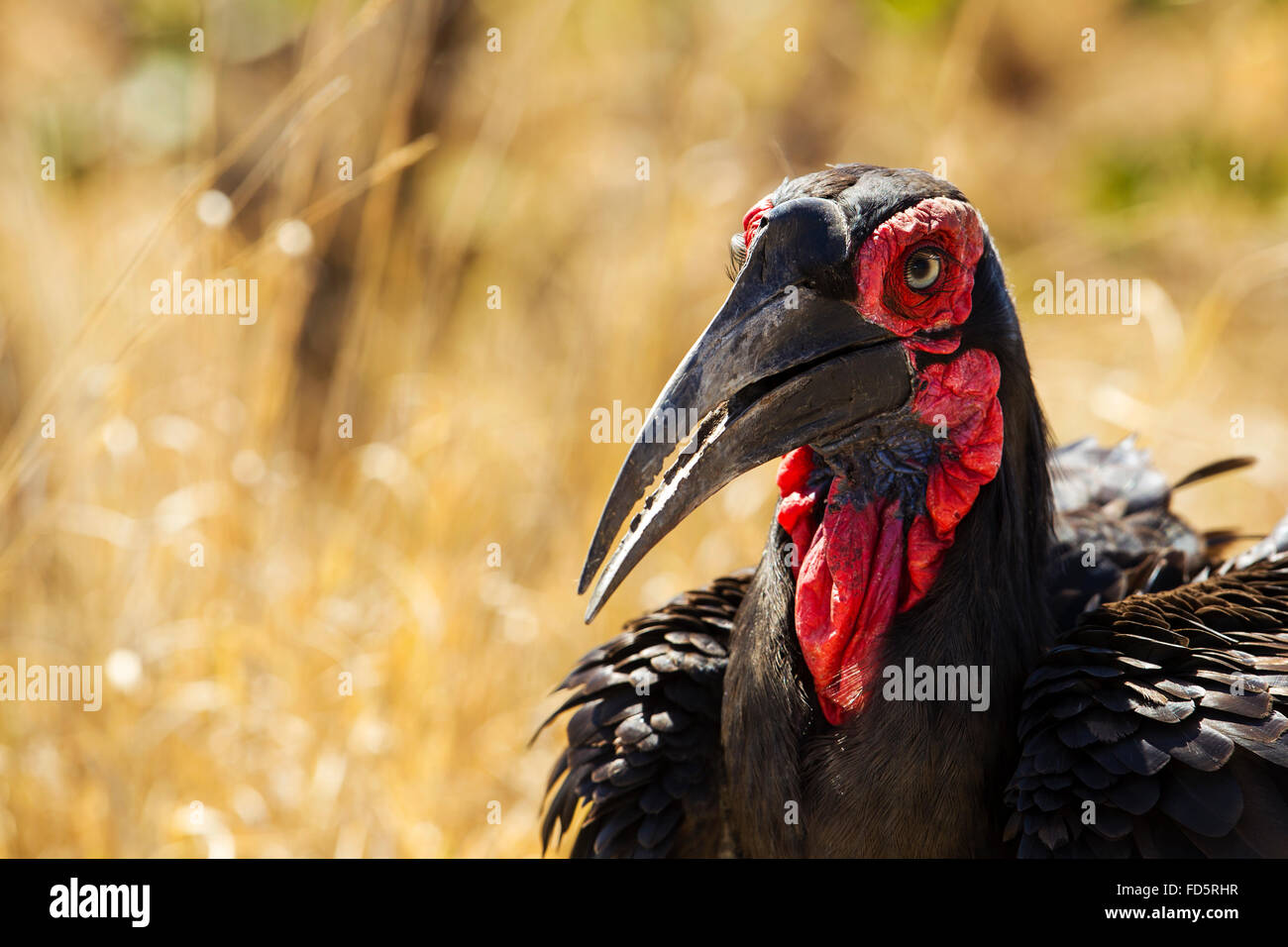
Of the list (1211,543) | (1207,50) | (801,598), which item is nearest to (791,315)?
(801,598)

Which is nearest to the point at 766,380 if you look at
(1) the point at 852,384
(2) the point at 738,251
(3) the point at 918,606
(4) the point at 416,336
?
(1) the point at 852,384

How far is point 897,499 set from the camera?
7.77ft

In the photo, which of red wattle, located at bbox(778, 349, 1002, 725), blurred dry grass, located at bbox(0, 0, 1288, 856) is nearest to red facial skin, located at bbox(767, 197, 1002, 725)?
red wattle, located at bbox(778, 349, 1002, 725)

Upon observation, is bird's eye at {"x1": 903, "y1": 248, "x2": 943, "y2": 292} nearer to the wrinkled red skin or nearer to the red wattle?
the red wattle

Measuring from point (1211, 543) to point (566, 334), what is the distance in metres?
2.98

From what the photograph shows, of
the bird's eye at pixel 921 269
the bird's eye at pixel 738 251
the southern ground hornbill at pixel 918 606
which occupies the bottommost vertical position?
the southern ground hornbill at pixel 918 606

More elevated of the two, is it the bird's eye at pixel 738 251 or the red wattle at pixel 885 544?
the bird's eye at pixel 738 251

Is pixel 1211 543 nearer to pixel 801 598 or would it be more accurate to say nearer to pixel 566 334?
pixel 801 598

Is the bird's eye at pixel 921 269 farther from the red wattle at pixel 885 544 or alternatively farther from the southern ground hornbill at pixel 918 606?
the red wattle at pixel 885 544

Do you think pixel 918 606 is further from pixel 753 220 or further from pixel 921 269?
pixel 753 220

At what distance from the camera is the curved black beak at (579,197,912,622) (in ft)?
7.28

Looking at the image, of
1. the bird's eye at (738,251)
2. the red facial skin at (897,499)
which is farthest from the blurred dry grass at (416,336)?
the red facial skin at (897,499)

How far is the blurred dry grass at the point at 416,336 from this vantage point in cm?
367
